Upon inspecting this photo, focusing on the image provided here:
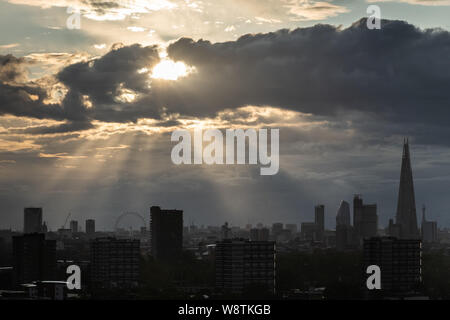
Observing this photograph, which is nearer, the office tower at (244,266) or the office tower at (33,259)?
the office tower at (244,266)

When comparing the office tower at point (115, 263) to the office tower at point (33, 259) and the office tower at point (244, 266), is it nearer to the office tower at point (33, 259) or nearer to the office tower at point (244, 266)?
the office tower at point (33, 259)

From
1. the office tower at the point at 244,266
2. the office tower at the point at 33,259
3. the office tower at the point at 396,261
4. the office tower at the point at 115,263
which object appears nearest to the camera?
the office tower at the point at 244,266

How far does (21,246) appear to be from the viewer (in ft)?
549

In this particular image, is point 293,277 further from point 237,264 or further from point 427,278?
point 427,278

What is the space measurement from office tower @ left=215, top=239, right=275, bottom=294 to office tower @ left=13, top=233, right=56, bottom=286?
32.8m

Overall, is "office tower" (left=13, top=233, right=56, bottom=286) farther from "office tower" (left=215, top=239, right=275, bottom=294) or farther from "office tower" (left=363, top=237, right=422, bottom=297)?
"office tower" (left=363, top=237, right=422, bottom=297)

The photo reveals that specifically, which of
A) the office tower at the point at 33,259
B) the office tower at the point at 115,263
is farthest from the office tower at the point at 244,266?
Result: the office tower at the point at 33,259

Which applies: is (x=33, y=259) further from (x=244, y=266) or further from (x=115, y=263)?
(x=244, y=266)

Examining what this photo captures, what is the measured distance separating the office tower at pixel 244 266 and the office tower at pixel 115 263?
20.4 m

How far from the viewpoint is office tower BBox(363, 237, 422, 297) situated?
497 ft

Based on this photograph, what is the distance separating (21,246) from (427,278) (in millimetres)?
81011

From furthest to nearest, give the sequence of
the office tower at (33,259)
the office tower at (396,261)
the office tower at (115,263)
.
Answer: the office tower at (115,263), the office tower at (33,259), the office tower at (396,261)

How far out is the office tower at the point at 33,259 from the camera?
151875 millimetres

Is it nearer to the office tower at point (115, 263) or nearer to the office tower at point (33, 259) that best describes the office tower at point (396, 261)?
the office tower at point (115, 263)
